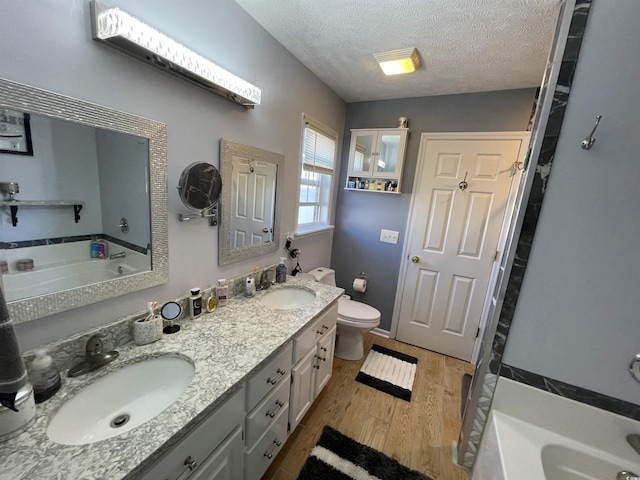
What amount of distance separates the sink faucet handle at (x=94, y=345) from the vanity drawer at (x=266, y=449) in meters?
0.74

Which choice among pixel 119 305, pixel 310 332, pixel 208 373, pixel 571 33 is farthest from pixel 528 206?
pixel 119 305

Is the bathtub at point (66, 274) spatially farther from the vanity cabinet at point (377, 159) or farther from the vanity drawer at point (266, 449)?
the vanity cabinet at point (377, 159)

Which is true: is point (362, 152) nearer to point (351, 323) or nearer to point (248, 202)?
point (248, 202)

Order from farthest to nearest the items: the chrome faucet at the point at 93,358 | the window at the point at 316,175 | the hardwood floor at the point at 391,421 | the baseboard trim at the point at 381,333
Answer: the baseboard trim at the point at 381,333, the window at the point at 316,175, the hardwood floor at the point at 391,421, the chrome faucet at the point at 93,358

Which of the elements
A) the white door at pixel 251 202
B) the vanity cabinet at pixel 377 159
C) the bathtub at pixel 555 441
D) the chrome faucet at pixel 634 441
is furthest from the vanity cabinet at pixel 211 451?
the vanity cabinet at pixel 377 159

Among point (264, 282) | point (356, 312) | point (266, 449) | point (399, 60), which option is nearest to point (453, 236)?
point (356, 312)

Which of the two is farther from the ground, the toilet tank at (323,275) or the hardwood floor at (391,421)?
the toilet tank at (323,275)

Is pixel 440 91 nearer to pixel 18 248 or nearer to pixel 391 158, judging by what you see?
pixel 391 158

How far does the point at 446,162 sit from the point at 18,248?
8.86ft

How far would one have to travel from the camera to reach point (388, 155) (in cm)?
253

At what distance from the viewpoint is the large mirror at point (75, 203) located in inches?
30.5

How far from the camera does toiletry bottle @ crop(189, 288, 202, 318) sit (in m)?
1.29

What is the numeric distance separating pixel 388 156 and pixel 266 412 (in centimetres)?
228

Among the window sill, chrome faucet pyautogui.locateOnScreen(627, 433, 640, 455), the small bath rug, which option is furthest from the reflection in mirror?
chrome faucet pyautogui.locateOnScreen(627, 433, 640, 455)
